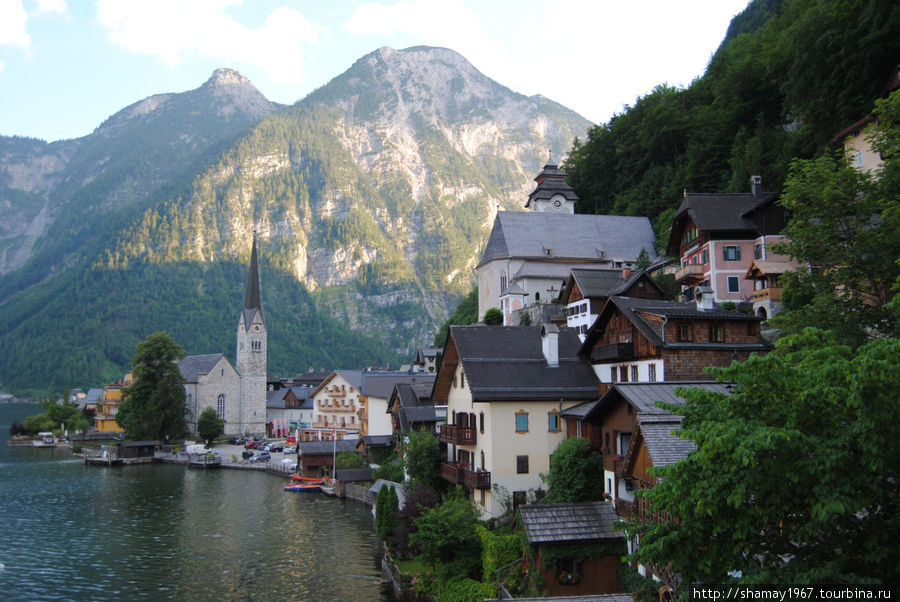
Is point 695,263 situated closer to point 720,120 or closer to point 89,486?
point 720,120

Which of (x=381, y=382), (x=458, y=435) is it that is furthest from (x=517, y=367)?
(x=381, y=382)

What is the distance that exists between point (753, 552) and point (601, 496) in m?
16.5

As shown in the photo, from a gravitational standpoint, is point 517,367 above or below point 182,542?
above

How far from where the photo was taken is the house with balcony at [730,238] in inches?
1789

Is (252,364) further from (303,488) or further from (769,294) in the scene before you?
(769,294)

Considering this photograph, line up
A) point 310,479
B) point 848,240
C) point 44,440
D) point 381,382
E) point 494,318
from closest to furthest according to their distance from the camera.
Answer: point 848,240 → point 310,479 → point 494,318 → point 381,382 → point 44,440

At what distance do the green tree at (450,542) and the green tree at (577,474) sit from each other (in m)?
3.79

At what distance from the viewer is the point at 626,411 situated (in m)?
25.5

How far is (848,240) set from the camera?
942 inches

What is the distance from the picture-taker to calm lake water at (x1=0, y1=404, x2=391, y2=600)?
33031 millimetres

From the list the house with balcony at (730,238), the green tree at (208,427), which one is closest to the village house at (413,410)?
the house with balcony at (730,238)

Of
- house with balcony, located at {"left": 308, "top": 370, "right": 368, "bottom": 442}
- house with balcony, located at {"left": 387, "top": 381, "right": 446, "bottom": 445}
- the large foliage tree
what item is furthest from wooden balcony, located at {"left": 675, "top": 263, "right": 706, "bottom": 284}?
house with balcony, located at {"left": 308, "top": 370, "right": 368, "bottom": 442}

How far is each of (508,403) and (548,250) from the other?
4540 centimetres

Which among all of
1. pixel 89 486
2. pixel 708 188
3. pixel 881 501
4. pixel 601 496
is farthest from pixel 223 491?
pixel 881 501
